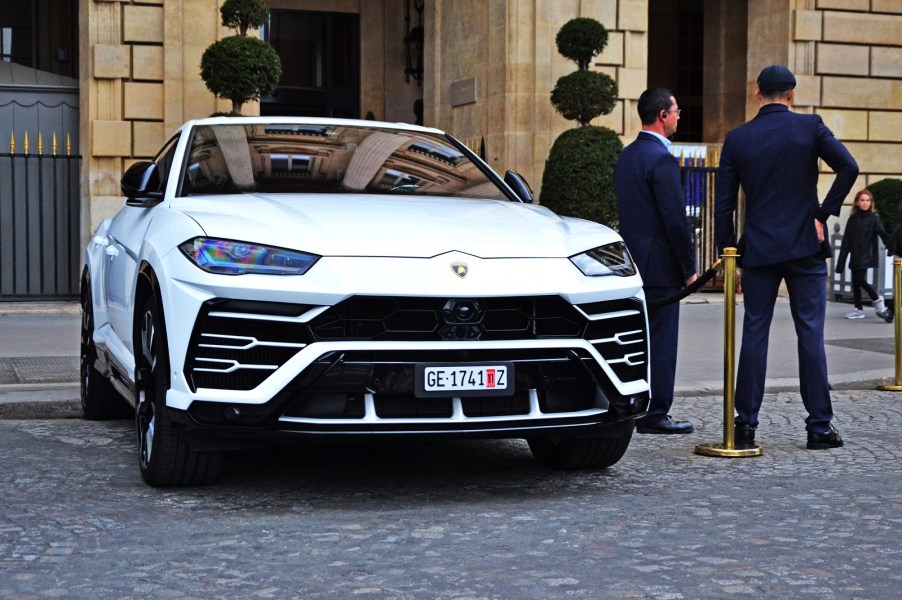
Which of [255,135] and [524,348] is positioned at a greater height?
[255,135]

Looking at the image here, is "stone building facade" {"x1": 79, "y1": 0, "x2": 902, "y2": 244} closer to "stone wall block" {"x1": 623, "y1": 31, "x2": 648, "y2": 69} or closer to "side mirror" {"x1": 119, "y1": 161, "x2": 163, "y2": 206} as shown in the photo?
"stone wall block" {"x1": 623, "y1": 31, "x2": 648, "y2": 69}

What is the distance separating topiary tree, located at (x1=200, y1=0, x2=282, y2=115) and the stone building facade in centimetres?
124

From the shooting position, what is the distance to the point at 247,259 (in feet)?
17.0

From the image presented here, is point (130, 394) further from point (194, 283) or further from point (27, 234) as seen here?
point (27, 234)

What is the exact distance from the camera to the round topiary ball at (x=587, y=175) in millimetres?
15820

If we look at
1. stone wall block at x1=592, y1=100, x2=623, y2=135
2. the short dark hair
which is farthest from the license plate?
stone wall block at x1=592, y1=100, x2=623, y2=135

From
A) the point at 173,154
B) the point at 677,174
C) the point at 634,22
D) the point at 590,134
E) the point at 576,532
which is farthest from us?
the point at 634,22

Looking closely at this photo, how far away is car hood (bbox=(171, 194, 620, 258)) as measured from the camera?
5246 mm

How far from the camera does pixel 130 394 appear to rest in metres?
6.36

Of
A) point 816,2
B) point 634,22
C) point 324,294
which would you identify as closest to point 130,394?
point 324,294

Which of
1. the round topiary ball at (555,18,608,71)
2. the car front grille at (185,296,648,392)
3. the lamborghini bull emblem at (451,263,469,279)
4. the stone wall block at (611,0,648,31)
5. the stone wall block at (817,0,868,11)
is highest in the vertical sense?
the stone wall block at (817,0,868,11)

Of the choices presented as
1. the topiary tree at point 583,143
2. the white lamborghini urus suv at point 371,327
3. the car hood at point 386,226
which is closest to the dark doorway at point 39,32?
the topiary tree at point 583,143

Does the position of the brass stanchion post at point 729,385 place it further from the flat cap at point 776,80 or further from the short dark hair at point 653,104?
the short dark hair at point 653,104

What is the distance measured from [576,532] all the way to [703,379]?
495 centimetres
